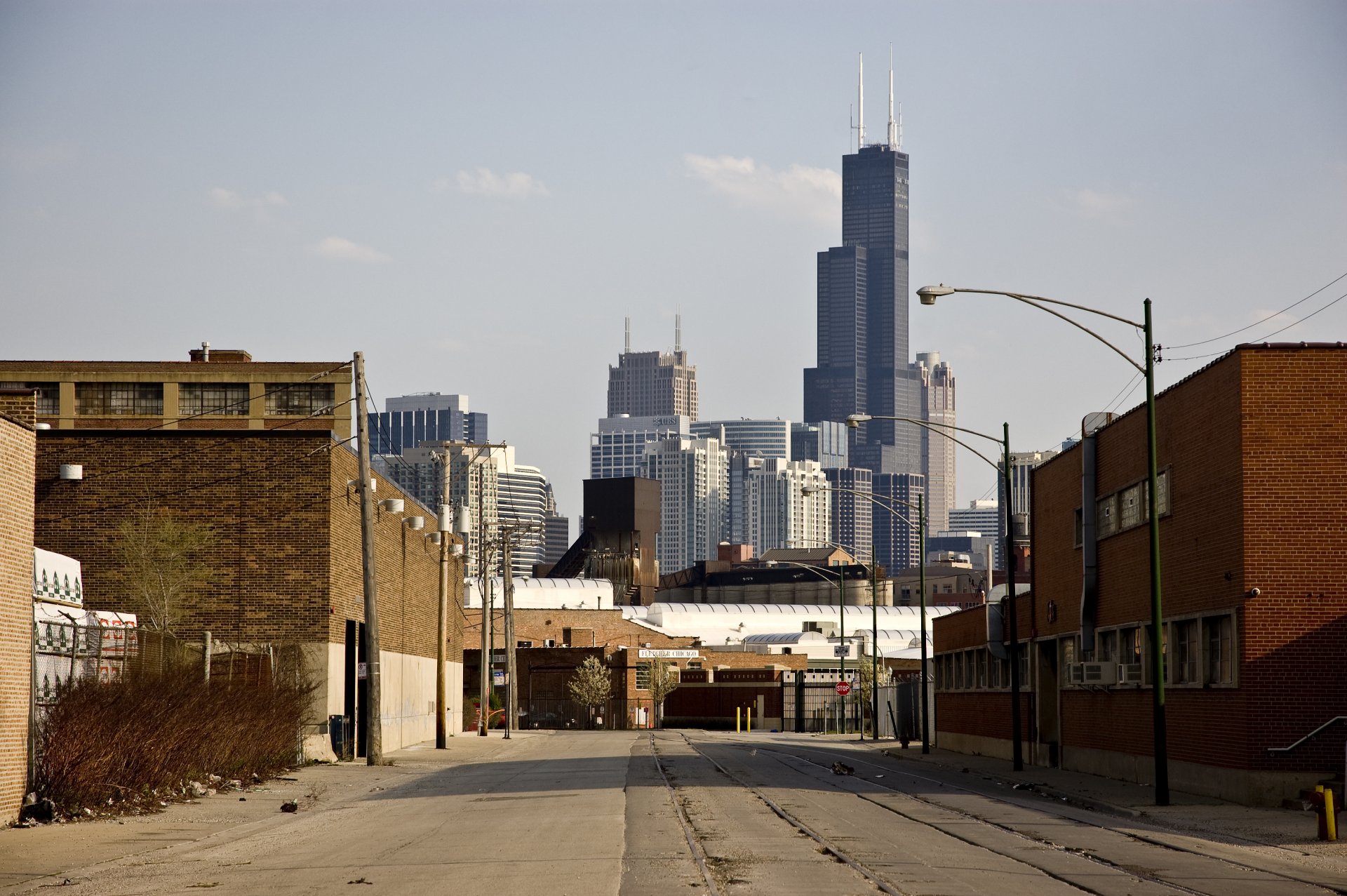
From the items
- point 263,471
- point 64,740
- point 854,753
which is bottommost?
point 854,753

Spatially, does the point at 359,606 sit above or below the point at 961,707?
above

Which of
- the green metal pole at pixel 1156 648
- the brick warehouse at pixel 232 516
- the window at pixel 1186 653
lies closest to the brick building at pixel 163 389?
the brick warehouse at pixel 232 516

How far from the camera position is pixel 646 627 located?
433 feet

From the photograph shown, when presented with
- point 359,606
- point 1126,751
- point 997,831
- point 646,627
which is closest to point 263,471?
point 359,606

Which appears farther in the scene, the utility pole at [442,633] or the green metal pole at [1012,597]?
the utility pole at [442,633]

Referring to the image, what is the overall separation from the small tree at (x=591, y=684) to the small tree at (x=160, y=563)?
7090 centimetres

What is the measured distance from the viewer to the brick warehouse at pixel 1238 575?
27844 mm

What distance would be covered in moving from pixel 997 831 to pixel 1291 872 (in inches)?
214

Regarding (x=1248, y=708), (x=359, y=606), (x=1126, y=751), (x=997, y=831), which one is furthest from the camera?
(x=359, y=606)

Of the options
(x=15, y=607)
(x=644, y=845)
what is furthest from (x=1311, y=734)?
(x=15, y=607)

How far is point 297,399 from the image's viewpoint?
95.4 m

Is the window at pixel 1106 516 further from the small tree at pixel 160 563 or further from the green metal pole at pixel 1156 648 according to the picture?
the small tree at pixel 160 563

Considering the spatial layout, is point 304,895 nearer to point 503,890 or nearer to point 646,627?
point 503,890

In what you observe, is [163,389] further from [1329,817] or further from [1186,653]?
[1329,817]
